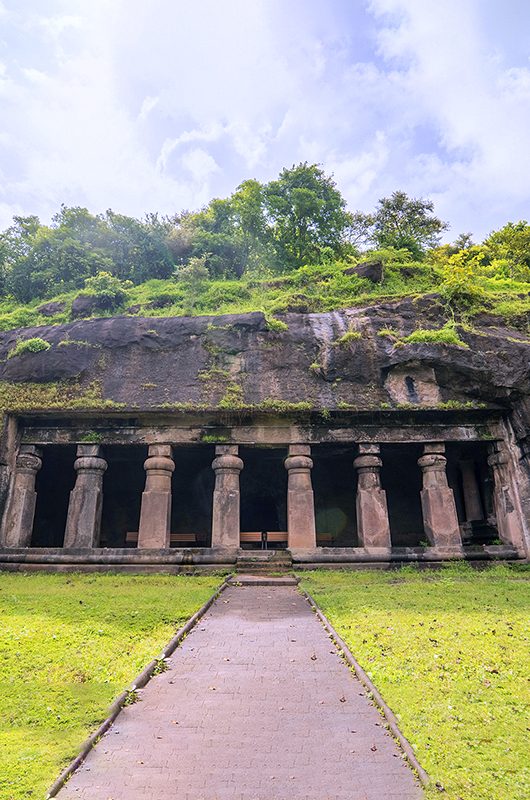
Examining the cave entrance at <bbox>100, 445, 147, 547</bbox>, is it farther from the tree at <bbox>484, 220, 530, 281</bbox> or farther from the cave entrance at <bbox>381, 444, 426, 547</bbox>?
the tree at <bbox>484, 220, 530, 281</bbox>

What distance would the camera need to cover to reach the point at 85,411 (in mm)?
14656

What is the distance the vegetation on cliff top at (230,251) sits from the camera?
21.1 m

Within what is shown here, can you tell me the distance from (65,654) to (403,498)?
13.9 metres

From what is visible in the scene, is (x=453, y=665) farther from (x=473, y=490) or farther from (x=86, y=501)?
(x=473, y=490)

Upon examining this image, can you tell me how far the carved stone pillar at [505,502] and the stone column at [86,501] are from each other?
10608 millimetres

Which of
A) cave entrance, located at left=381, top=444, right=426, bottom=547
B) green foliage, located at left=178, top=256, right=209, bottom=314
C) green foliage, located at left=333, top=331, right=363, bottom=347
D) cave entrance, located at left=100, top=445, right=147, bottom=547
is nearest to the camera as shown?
green foliage, located at left=333, top=331, right=363, bottom=347

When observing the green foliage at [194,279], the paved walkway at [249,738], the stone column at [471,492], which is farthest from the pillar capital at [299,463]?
the green foliage at [194,279]

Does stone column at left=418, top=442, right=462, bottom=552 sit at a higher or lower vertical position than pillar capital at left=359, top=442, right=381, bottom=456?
lower

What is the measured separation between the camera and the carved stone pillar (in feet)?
46.5

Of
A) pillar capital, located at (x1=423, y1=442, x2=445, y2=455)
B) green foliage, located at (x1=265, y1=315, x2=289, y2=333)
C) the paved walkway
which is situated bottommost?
the paved walkway

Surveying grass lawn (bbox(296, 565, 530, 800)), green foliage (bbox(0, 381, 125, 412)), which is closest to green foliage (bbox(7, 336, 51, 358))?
green foliage (bbox(0, 381, 125, 412))

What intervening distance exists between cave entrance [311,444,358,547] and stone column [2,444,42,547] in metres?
8.45

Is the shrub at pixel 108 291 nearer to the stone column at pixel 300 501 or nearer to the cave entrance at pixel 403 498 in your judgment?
the stone column at pixel 300 501

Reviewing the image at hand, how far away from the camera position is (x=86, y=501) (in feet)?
47.5
